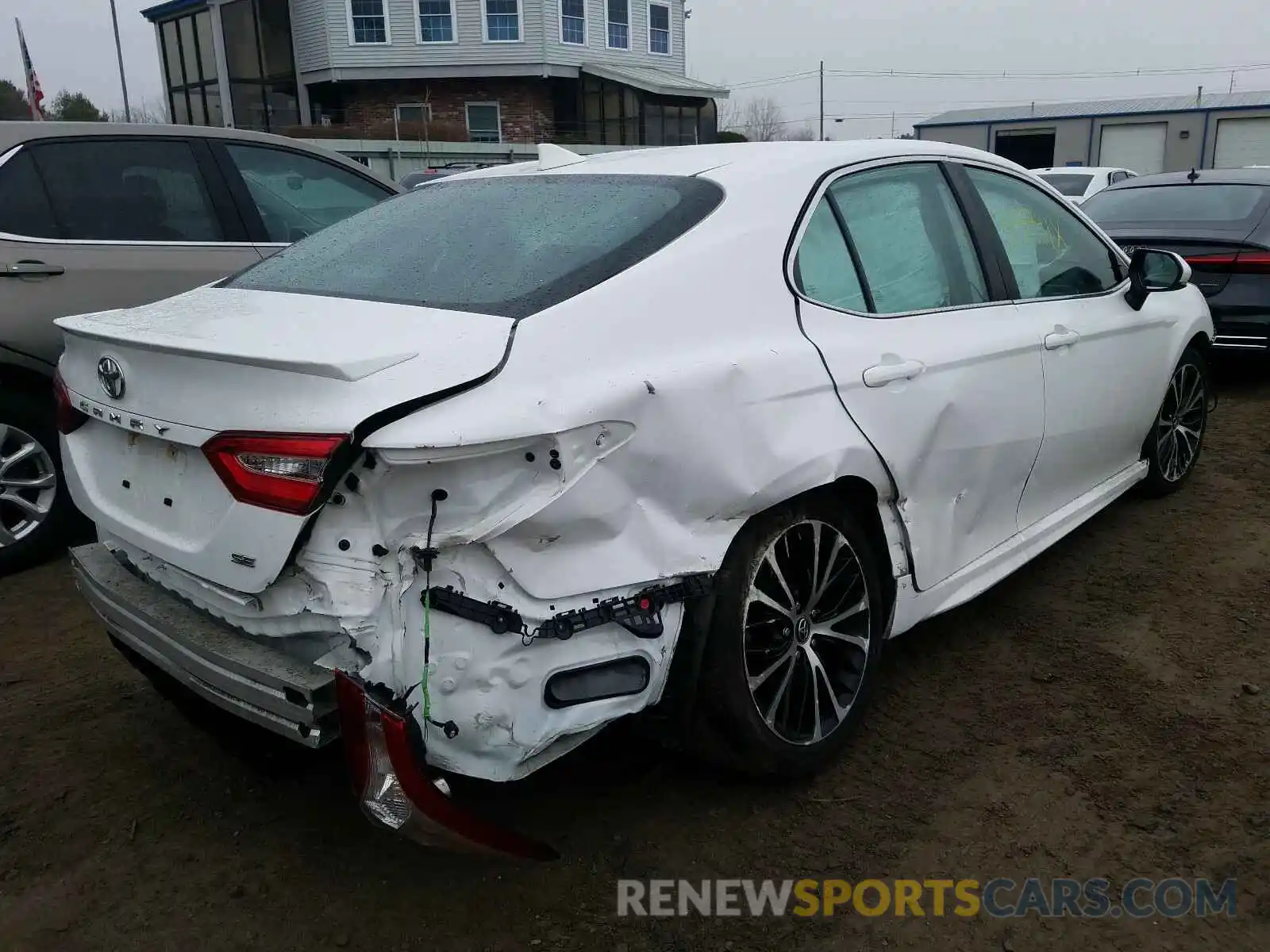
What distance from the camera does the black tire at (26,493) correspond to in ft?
13.9

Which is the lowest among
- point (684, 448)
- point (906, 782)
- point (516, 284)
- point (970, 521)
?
point (906, 782)

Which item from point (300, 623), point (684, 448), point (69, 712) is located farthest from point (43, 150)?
point (684, 448)

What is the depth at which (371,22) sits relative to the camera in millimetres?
31328

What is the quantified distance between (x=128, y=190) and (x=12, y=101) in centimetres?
4781

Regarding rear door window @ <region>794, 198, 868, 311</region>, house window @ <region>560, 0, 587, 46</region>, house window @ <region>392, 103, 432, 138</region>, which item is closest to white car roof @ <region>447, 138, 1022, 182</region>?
rear door window @ <region>794, 198, 868, 311</region>

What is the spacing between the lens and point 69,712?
3270 mm

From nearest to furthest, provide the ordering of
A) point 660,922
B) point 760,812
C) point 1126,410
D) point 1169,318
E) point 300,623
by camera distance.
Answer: point 300,623 < point 660,922 < point 760,812 < point 1126,410 < point 1169,318

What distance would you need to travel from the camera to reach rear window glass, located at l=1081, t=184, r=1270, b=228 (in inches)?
284

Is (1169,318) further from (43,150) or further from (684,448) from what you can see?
(43,150)

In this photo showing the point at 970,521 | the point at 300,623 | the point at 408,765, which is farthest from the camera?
the point at 970,521

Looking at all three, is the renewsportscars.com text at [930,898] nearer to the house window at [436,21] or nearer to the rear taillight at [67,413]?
the rear taillight at [67,413]

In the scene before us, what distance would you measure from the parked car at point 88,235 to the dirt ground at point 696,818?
943 mm


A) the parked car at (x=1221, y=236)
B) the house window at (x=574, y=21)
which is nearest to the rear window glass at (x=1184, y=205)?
the parked car at (x=1221, y=236)

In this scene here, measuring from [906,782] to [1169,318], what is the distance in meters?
2.70
